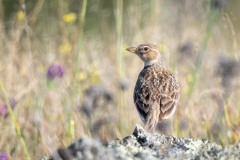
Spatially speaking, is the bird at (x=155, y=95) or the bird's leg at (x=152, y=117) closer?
the bird's leg at (x=152, y=117)

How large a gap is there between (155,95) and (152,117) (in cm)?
36

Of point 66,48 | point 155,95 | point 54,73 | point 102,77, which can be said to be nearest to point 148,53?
point 155,95

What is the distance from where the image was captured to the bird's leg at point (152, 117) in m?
5.68

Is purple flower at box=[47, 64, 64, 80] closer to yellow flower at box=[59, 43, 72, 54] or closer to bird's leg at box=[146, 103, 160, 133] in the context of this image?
bird's leg at box=[146, 103, 160, 133]

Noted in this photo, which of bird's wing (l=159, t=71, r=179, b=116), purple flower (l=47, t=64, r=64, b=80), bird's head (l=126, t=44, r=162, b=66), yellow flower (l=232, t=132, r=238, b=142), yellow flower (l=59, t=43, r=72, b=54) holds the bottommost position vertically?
yellow flower (l=232, t=132, r=238, b=142)

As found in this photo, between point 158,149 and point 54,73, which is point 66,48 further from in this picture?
point 158,149

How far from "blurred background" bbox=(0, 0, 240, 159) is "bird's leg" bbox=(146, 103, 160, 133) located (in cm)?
36

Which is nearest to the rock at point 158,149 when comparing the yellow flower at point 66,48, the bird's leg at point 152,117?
the bird's leg at point 152,117

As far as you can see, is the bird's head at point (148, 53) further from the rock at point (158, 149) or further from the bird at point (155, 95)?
the rock at point (158, 149)

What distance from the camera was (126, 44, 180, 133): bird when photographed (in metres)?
5.82

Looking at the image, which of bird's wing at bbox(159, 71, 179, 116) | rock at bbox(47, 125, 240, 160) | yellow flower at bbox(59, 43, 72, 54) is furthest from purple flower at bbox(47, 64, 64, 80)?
yellow flower at bbox(59, 43, 72, 54)

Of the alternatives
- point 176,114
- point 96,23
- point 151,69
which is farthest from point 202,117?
point 96,23

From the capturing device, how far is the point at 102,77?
8.79 metres

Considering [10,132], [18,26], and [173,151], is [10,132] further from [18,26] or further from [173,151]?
[173,151]
